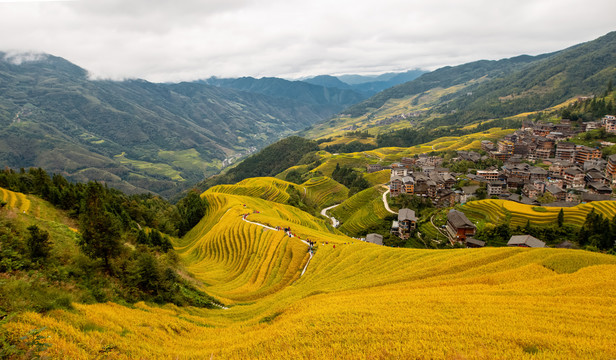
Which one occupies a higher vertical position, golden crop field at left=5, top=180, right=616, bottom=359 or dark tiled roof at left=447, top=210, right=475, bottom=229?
golden crop field at left=5, top=180, right=616, bottom=359

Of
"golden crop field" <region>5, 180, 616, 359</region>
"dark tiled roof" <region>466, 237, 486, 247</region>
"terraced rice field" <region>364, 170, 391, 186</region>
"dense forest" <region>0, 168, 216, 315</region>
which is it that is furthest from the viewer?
"terraced rice field" <region>364, 170, 391, 186</region>

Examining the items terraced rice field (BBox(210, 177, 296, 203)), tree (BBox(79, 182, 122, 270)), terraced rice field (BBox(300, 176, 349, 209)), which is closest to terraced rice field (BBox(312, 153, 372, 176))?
terraced rice field (BBox(300, 176, 349, 209))

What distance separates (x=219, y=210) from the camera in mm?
80688

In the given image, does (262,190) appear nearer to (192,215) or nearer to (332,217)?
(332,217)

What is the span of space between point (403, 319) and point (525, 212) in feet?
235

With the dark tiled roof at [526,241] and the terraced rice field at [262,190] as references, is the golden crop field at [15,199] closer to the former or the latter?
the terraced rice field at [262,190]

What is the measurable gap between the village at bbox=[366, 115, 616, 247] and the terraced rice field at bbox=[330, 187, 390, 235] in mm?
8144

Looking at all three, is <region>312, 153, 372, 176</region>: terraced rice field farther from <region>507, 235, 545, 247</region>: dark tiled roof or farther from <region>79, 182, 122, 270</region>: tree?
<region>79, 182, 122, 270</region>: tree

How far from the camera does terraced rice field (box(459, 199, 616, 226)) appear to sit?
63644 mm

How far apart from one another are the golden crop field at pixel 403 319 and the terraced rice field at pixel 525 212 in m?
49.8

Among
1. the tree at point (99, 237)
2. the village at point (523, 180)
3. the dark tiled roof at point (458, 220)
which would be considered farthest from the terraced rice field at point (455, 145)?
the tree at point (99, 237)

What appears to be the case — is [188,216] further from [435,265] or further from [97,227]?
[435,265]

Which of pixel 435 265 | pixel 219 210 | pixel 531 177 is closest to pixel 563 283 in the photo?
pixel 435 265

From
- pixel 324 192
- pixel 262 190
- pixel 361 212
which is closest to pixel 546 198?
pixel 361 212
